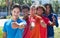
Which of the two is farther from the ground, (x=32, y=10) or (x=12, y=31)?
(x=32, y=10)

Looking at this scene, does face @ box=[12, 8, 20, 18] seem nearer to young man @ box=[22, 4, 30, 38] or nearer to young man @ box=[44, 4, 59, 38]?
young man @ box=[22, 4, 30, 38]

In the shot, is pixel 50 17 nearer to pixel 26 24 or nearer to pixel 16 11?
pixel 26 24

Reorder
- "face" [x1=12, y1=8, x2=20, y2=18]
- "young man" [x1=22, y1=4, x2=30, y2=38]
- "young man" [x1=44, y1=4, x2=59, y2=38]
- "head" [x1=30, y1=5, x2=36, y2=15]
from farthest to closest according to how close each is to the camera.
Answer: "young man" [x1=44, y1=4, x2=59, y2=38]
"young man" [x1=22, y1=4, x2=30, y2=38]
"head" [x1=30, y1=5, x2=36, y2=15]
"face" [x1=12, y1=8, x2=20, y2=18]

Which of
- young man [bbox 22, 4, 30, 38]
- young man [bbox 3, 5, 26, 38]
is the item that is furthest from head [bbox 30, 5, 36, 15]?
young man [bbox 3, 5, 26, 38]

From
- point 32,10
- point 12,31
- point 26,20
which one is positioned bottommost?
point 12,31

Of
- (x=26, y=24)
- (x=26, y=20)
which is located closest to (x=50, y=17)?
(x=26, y=20)

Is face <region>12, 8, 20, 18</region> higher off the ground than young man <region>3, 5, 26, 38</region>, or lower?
higher

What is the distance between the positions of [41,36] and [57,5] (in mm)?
34476

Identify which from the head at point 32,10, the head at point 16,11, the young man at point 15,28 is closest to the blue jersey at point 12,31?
the young man at point 15,28

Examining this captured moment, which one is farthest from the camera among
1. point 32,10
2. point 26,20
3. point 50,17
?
point 50,17

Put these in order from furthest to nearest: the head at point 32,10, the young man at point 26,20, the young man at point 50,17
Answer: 1. the young man at point 50,17
2. the young man at point 26,20
3. the head at point 32,10

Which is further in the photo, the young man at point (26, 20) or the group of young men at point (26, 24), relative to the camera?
the young man at point (26, 20)

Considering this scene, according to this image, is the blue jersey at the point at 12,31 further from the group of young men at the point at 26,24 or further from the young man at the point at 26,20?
the young man at the point at 26,20

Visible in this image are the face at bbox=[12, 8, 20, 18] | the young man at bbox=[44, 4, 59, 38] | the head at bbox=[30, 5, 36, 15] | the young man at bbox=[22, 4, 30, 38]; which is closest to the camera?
the face at bbox=[12, 8, 20, 18]
